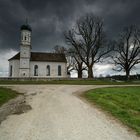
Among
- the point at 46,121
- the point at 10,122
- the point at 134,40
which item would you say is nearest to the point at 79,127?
the point at 46,121

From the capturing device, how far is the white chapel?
50344 millimetres

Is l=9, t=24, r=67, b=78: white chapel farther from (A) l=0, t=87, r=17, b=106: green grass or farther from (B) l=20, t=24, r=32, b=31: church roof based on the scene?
(A) l=0, t=87, r=17, b=106: green grass

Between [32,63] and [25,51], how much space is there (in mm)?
4035

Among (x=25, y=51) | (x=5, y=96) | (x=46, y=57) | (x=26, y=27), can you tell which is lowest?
(x=5, y=96)

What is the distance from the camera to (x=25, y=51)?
5072cm

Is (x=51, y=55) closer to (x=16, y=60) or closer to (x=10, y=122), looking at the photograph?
(x=16, y=60)

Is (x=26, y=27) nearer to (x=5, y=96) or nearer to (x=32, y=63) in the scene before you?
(x=32, y=63)

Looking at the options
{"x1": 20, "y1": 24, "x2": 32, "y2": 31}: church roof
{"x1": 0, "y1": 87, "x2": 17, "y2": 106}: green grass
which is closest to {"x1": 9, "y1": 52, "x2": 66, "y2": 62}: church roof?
{"x1": 20, "y1": 24, "x2": 32, "y2": 31}: church roof

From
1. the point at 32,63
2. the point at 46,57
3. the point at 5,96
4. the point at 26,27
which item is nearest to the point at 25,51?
the point at 32,63

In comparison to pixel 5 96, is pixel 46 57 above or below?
above

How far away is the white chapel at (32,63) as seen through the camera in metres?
50.3

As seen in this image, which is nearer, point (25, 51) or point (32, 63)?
point (25, 51)

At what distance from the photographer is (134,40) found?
4775 centimetres

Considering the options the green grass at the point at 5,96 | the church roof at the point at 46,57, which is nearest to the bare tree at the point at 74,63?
the church roof at the point at 46,57
